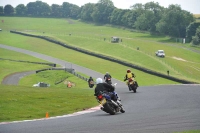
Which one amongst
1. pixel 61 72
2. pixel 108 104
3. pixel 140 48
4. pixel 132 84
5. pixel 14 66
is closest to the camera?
pixel 108 104

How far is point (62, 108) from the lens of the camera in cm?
2452

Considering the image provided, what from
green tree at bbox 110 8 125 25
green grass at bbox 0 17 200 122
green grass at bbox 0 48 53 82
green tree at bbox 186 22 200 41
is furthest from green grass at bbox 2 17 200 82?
green tree at bbox 110 8 125 25

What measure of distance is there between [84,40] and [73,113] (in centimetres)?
10229

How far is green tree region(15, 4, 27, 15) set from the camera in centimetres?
16838

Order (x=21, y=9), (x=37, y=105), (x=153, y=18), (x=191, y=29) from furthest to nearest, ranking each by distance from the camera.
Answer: (x=21, y=9)
(x=153, y=18)
(x=191, y=29)
(x=37, y=105)

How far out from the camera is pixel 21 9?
174 meters

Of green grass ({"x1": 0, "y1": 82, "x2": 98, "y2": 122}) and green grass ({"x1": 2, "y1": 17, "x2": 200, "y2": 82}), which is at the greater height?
green grass ({"x1": 0, "y1": 82, "x2": 98, "y2": 122})

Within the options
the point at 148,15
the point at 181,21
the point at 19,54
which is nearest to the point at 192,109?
the point at 19,54

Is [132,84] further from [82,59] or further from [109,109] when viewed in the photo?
[82,59]

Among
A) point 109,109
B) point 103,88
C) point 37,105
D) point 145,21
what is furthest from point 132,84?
point 145,21

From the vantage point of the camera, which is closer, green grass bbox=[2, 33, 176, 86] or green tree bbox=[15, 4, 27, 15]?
green grass bbox=[2, 33, 176, 86]

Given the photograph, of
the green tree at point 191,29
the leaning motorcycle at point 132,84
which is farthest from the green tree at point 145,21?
the leaning motorcycle at point 132,84

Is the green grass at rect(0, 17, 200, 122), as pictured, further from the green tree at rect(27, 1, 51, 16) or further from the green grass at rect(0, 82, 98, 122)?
the green tree at rect(27, 1, 51, 16)

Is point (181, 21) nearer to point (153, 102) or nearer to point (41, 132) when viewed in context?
point (153, 102)
